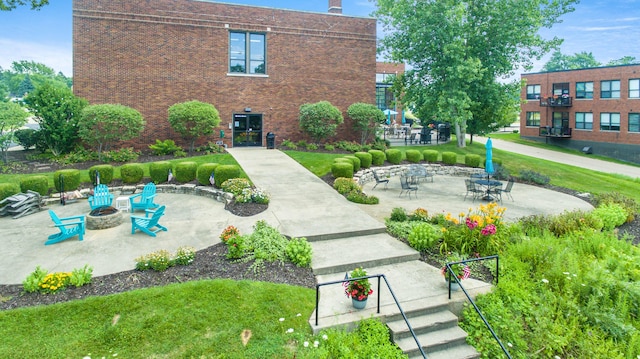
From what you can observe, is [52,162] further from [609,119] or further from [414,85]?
[609,119]

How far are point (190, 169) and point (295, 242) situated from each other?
8.58 meters

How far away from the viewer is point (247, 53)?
23.8m

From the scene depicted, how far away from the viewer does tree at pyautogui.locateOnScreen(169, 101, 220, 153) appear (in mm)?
20688

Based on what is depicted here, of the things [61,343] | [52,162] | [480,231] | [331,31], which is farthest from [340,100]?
[61,343]

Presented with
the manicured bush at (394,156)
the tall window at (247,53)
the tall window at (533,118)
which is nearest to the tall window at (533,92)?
the tall window at (533,118)

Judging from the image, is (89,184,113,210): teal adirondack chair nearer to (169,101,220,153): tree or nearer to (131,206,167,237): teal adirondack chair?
(131,206,167,237): teal adirondack chair

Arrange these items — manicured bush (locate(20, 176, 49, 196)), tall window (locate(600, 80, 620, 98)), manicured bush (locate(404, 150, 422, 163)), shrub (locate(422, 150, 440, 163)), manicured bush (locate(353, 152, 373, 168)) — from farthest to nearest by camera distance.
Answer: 1. tall window (locate(600, 80, 620, 98))
2. shrub (locate(422, 150, 440, 163))
3. manicured bush (locate(404, 150, 422, 163))
4. manicured bush (locate(353, 152, 373, 168))
5. manicured bush (locate(20, 176, 49, 196))

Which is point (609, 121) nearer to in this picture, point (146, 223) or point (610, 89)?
point (610, 89)

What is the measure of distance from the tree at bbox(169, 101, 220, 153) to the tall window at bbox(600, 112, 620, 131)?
3547 centimetres

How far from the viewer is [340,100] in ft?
84.8

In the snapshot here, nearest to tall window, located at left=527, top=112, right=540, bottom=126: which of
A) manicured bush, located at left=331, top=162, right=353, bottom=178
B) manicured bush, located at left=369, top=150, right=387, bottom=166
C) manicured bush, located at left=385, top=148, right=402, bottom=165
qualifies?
manicured bush, located at left=385, top=148, right=402, bottom=165

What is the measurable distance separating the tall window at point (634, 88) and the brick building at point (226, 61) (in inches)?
985

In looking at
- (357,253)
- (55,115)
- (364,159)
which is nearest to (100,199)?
(357,253)

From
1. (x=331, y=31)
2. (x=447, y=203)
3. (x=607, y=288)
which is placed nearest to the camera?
(x=607, y=288)
